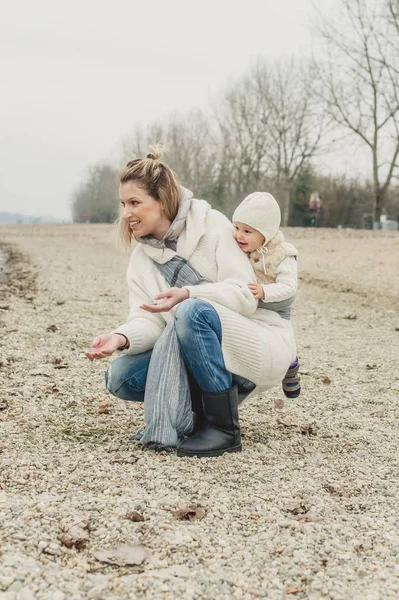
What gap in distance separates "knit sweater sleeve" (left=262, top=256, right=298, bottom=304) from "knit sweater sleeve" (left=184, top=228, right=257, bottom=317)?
8 cm

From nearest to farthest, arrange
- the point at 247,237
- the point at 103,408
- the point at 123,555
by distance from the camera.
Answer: the point at 123,555 < the point at 247,237 < the point at 103,408

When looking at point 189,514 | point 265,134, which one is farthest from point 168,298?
point 265,134

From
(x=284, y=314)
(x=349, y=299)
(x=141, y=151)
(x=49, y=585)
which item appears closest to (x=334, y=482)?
(x=284, y=314)

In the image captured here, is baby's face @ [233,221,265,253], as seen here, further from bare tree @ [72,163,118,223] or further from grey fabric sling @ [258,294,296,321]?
bare tree @ [72,163,118,223]

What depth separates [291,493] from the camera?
3.03 m

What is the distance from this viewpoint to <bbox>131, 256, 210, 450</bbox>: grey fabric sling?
3.37 metres

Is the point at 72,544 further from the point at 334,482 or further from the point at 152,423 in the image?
the point at 334,482

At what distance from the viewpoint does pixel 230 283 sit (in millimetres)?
3387

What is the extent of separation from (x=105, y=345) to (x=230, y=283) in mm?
651

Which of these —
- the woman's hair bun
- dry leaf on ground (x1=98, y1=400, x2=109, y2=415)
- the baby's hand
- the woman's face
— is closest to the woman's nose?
the woman's face

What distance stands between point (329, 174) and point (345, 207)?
9.70 feet

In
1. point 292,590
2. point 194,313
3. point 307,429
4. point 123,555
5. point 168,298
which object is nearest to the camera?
point 292,590

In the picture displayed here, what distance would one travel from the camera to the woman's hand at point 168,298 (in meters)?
3.30

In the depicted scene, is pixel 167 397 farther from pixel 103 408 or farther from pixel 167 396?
pixel 103 408
